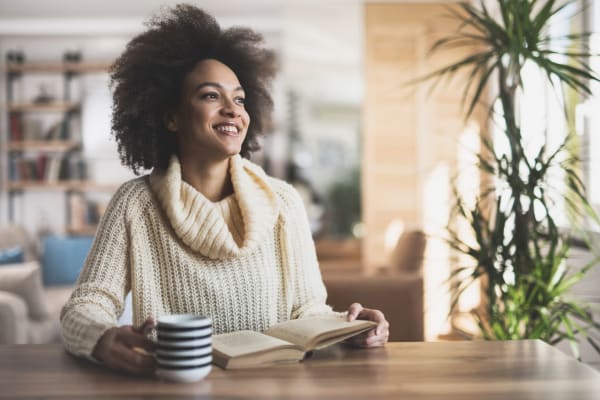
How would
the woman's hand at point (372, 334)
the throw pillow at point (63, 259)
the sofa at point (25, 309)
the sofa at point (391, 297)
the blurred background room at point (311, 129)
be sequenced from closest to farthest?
the woman's hand at point (372, 334), the sofa at point (391, 297), the sofa at point (25, 309), the throw pillow at point (63, 259), the blurred background room at point (311, 129)

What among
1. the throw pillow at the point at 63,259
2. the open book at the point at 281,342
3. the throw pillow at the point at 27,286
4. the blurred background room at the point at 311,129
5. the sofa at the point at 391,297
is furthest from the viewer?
the blurred background room at the point at 311,129

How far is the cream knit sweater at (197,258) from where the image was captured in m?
1.42

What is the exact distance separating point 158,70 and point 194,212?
0.39 metres

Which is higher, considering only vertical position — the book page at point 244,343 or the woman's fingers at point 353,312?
the woman's fingers at point 353,312

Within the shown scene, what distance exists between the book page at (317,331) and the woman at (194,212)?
0.06 m

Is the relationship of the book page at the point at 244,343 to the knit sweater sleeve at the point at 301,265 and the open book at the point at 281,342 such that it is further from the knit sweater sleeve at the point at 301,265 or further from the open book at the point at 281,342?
the knit sweater sleeve at the point at 301,265

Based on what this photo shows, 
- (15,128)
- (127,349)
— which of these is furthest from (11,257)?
(127,349)

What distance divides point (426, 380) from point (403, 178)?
13.8 feet

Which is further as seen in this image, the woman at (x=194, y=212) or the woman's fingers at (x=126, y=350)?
the woman at (x=194, y=212)

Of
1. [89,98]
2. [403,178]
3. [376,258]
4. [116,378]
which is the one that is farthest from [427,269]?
[116,378]

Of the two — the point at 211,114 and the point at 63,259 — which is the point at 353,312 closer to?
the point at 211,114

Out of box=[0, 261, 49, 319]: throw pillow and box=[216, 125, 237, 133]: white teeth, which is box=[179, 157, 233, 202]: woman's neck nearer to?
box=[216, 125, 237, 133]: white teeth

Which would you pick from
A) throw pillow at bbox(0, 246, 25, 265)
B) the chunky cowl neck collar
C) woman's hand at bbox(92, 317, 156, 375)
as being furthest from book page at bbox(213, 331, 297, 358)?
throw pillow at bbox(0, 246, 25, 265)

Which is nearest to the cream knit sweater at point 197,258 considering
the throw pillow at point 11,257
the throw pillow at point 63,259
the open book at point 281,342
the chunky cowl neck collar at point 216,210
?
the chunky cowl neck collar at point 216,210
